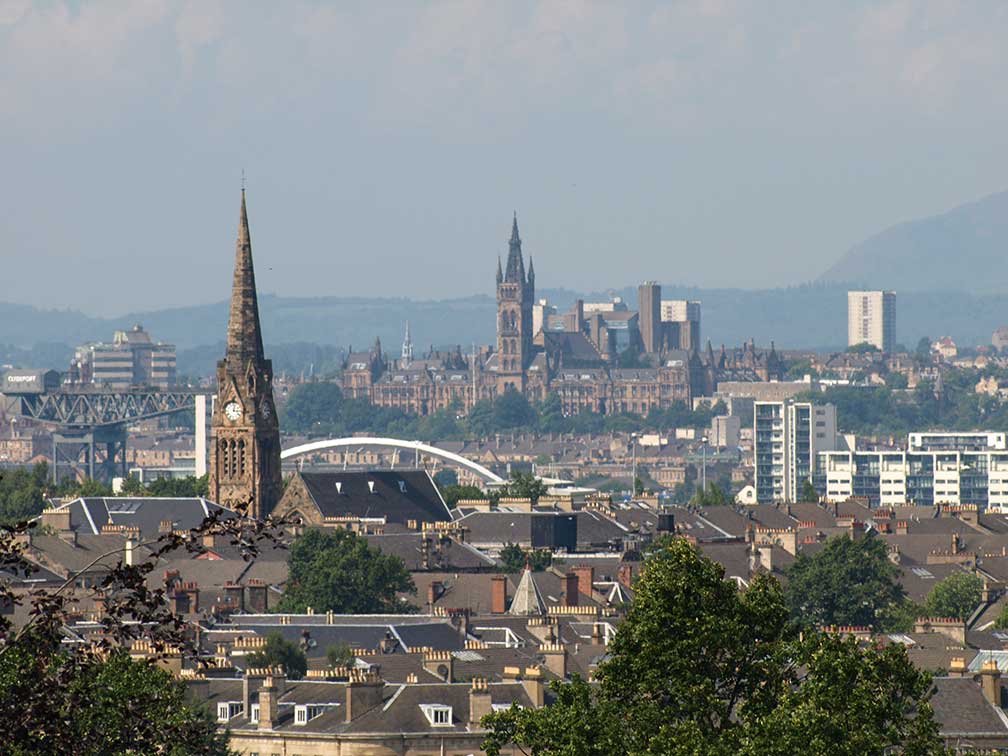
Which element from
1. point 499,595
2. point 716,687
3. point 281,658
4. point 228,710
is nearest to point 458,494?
point 499,595

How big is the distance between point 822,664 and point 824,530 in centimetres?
11111

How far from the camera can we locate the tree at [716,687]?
139 ft

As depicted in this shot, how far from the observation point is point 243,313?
173000 mm

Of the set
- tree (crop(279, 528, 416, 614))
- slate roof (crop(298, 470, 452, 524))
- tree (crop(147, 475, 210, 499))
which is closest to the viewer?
tree (crop(279, 528, 416, 614))

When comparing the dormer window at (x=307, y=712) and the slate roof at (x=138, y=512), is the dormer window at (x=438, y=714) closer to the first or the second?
the dormer window at (x=307, y=712)

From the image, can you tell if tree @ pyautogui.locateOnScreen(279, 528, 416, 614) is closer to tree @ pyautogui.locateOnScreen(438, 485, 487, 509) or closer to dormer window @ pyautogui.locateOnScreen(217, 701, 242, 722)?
dormer window @ pyautogui.locateOnScreen(217, 701, 242, 722)

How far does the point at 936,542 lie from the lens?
14300cm

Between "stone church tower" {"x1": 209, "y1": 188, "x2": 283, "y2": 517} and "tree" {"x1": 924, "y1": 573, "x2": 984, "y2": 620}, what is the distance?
2187 inches

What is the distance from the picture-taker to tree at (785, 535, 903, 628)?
364ft

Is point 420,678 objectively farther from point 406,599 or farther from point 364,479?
point 364,479

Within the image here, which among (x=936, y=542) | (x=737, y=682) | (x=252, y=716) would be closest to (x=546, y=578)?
A: (x=936, y=542)

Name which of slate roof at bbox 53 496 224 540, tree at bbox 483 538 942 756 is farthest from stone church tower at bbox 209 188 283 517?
tree at bbox 483 538 942 756

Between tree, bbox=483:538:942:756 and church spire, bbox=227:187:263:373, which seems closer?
tree, bbox=483:538:942:756

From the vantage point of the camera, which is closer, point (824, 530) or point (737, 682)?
point (737, 682)
